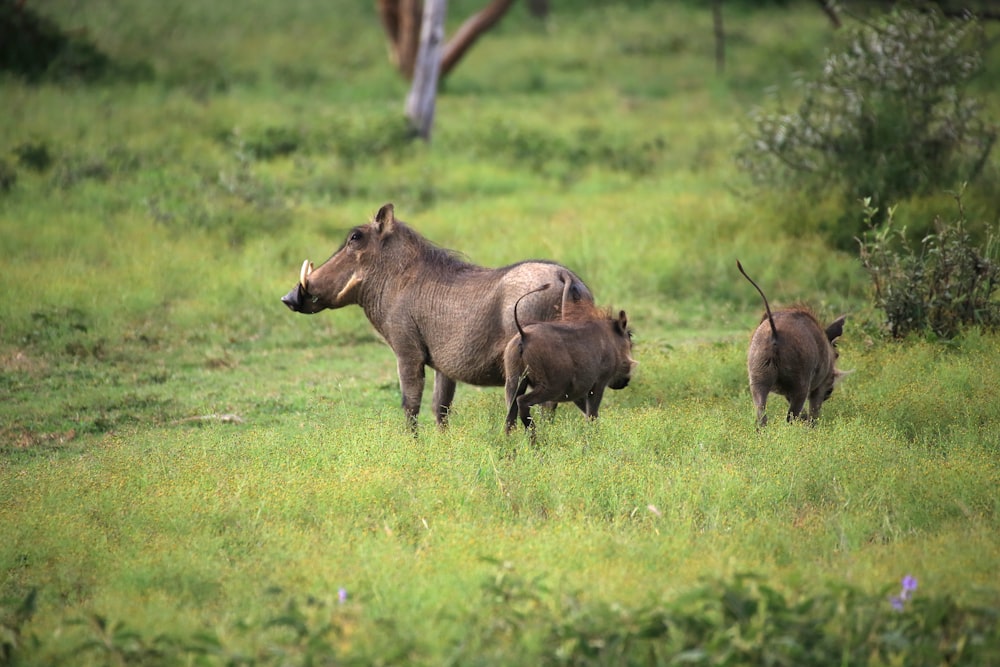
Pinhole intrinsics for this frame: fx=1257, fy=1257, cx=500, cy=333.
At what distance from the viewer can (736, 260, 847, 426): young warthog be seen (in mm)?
Answer: 6777

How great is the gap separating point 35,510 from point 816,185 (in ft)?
28.2

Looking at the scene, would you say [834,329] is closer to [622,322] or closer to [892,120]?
[622,322]

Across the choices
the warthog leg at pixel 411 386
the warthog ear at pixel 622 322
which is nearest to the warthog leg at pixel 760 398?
the warthog ear at pixel 622 322

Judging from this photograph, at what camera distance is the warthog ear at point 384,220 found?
25.0ft

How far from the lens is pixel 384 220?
763 cm

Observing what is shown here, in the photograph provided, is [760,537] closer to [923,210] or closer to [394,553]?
[394,553]

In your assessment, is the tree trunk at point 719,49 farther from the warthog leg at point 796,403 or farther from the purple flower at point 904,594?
the purple flower at point 904,594

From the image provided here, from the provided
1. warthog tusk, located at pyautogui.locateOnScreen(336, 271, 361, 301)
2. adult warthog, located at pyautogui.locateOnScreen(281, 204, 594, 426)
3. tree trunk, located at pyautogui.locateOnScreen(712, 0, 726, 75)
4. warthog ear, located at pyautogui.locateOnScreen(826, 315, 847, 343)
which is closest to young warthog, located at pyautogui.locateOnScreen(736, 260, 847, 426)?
warthog ear, located at pyautogui.locateOnScreen(826, 315, 847, 343)

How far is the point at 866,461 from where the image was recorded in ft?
20.5

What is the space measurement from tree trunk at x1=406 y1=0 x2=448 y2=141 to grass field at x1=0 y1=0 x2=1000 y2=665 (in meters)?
0.55

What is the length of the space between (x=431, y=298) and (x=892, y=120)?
647 cm

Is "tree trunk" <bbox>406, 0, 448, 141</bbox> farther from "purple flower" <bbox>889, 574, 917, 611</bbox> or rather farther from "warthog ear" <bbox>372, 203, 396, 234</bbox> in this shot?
"purple flower" <bbox>889, 574, 917, 611</bbox>

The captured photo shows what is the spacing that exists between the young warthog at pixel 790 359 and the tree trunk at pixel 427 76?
10490mm

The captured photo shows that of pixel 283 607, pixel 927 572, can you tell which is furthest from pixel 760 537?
pixel 283 607
